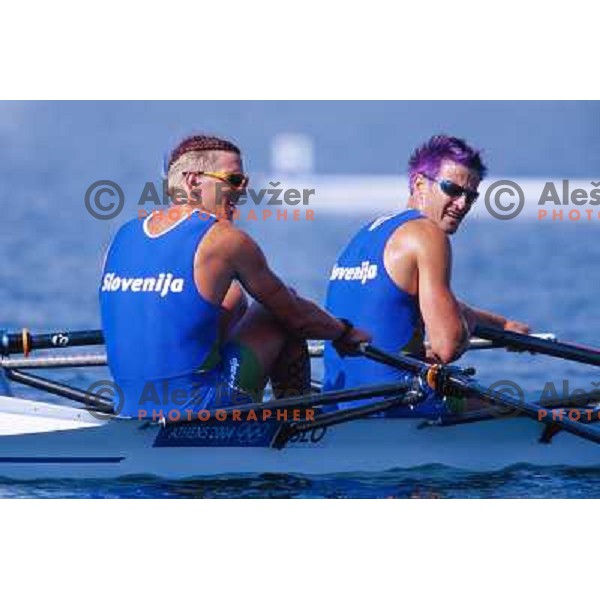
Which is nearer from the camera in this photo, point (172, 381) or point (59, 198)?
point (172, 381)

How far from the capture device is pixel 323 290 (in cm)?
1884

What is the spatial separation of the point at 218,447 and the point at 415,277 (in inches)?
48.2

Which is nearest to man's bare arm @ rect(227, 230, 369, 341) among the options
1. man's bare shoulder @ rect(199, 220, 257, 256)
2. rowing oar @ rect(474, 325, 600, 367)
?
man's bare shoulder @ rect(199, 220, 257, 256)

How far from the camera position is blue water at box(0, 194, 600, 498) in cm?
901

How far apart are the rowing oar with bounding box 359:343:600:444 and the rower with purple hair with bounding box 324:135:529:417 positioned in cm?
17

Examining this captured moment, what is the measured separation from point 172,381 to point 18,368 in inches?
76.2

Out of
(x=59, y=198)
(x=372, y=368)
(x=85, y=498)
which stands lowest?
(x=85, y=498)

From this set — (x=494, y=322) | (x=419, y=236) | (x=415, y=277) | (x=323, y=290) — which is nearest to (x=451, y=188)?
(x=419, y=236)

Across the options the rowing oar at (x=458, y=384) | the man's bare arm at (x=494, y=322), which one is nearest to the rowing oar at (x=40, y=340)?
the rowing oar at (x=458, y=384)

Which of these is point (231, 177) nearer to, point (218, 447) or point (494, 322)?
point (218, 447)
